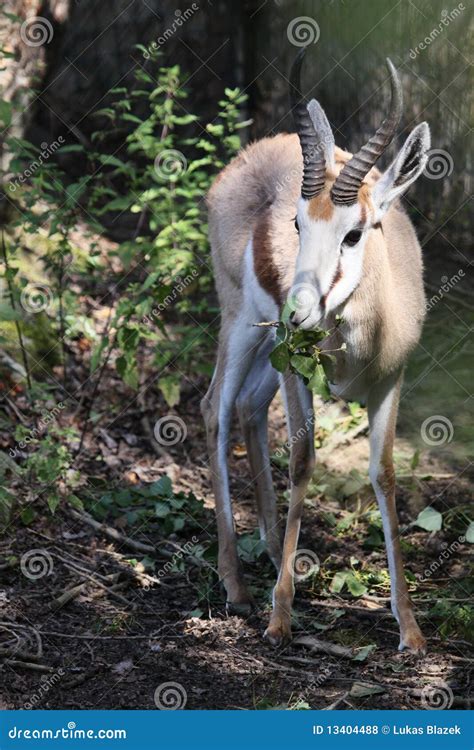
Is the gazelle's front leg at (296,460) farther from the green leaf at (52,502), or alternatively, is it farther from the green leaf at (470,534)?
the green leaf at (52,502)

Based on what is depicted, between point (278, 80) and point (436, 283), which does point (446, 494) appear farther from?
point (278, 80)

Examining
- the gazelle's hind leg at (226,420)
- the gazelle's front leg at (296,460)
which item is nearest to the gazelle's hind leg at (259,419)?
the gazelle's hind leg at (226,420)

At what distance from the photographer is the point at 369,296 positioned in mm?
4930

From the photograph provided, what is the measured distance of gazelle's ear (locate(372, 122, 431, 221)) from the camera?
480 centimetres

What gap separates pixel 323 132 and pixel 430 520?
229cm

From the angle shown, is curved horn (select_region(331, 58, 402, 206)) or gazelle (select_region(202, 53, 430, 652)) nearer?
curved horn (select_region(331, 58, 402, 206))

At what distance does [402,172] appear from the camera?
16.0 ft

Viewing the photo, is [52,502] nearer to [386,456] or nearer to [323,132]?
[386,456]

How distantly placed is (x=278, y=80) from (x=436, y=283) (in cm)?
236

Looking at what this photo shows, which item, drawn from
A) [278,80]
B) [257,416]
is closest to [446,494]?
[257,416]

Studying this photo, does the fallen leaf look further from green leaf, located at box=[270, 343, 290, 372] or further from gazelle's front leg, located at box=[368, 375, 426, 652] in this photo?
green leaf, located at box=[270, 343, 290, 372]

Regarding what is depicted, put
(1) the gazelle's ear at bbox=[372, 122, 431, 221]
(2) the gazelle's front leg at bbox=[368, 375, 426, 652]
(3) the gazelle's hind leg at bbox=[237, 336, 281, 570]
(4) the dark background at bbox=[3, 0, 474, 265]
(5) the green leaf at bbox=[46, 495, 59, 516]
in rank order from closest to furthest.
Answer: (1) the gazelle's ear at bbox=[372, 122, 431, 221], (2) the gazelle's front leg at bbox=[368, 375, 426, 652], (5) the green leaf at bbox=[46, 495, 59, 516], (3) the gazelle's hind leg at bbox=[237, 336, 281, 570], (4) the dark background at bbox=[3, 0, 474, 265]

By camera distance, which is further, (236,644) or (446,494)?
(446,494)

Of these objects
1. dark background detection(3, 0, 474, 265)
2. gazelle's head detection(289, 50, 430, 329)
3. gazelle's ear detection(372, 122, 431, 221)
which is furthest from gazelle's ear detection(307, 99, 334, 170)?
dark background detection(3, 0, 474, 265)
